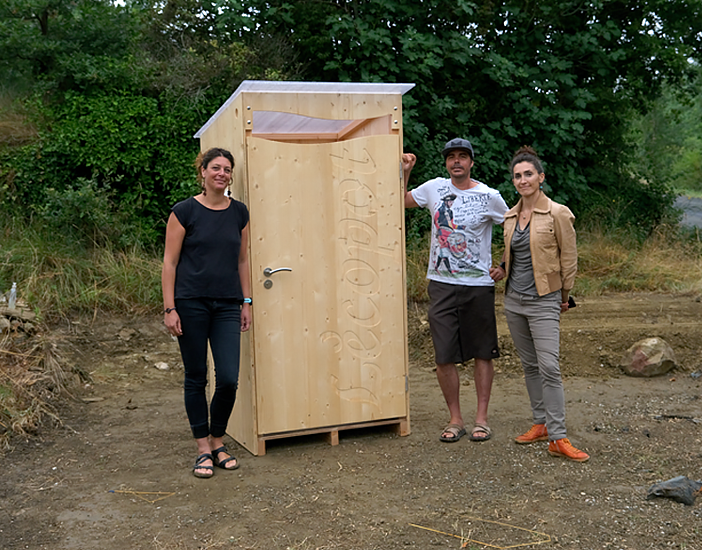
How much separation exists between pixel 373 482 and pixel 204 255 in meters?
1.70

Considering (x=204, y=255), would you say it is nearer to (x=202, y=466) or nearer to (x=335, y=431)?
(x=202, y=466)

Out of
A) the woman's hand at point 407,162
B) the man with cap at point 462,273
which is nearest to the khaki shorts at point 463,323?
the man with cap at point 462,273

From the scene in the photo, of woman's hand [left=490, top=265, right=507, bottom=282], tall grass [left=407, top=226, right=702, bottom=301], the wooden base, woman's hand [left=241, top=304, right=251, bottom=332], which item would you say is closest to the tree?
tall grass [left=407, top=226, right=702, bottom=301]

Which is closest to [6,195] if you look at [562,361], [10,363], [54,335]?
[54,335]

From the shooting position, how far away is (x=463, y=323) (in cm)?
505

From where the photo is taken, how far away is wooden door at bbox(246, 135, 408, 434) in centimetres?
489

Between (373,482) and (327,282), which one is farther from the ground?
(327,282)

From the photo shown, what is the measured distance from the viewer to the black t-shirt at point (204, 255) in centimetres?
436

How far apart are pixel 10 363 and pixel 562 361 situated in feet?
17.2

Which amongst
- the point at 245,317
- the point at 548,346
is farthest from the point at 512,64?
the point at 245,317

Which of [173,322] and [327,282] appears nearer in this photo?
[173,322]

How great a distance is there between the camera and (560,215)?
462cm

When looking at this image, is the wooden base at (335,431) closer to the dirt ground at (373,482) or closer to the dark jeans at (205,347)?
the dirt ground at (373,482)

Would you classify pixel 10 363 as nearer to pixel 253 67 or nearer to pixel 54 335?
pixel 54 335
